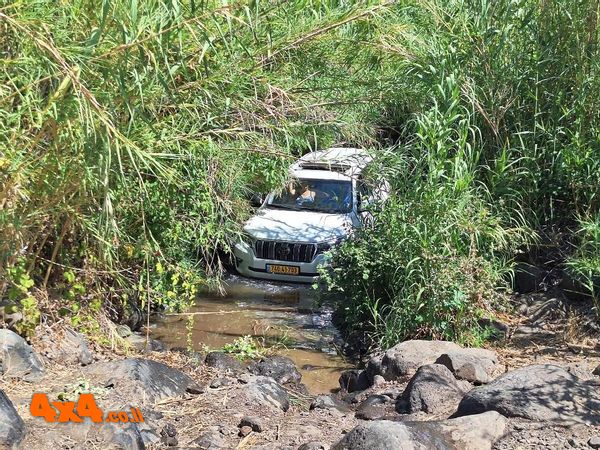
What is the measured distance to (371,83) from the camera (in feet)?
34.9

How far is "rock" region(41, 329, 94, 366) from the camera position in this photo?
24.5ft

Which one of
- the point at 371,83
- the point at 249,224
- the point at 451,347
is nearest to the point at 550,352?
the point at 451,347

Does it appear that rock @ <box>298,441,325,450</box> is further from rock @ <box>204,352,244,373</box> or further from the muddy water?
the muddy water

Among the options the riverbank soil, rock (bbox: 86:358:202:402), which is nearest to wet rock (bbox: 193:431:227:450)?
the riverbank soil

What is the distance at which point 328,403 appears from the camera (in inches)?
293

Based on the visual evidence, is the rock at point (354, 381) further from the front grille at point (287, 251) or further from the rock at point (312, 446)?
the front grille at point (287, 251)

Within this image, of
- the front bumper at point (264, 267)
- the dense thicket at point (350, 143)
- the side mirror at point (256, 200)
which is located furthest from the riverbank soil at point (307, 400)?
the side mirror at point (256, 200)

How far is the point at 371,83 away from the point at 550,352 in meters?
3.88

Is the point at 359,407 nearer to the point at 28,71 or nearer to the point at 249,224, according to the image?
the point at 28,71

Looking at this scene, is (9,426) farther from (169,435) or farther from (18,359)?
(18,359)

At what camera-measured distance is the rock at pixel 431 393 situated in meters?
6.92

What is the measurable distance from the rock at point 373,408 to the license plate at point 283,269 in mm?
5065

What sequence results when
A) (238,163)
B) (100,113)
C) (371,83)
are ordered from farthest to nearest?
1. (371,83)
2. (238,163)
3. (100,113)

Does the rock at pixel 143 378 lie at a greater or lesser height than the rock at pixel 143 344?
greater
